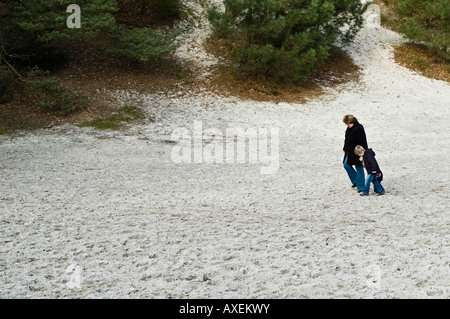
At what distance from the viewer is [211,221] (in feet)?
26.6

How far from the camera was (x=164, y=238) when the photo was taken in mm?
7184

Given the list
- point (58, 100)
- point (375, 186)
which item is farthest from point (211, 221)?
point (58, 100)

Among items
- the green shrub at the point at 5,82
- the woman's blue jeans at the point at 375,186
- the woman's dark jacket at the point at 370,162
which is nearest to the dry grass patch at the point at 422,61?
the woman's blue jeans at the point at 375,186

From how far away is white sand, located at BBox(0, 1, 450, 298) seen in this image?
5691mm

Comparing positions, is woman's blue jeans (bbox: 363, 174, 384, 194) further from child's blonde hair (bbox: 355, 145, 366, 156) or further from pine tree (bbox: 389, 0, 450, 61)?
pine tree (bbox: 389, 0, 450, 61)

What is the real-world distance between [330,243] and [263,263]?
4.40 ft
